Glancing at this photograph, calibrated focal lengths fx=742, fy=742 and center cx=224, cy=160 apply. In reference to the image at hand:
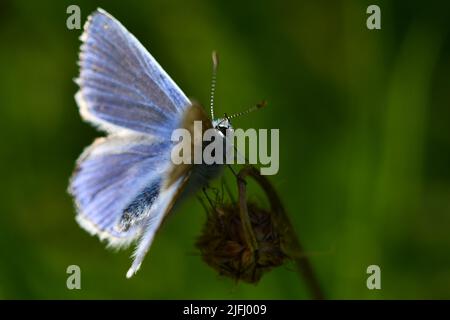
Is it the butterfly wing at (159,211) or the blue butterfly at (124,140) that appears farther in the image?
the blue butterfly at (124,140)

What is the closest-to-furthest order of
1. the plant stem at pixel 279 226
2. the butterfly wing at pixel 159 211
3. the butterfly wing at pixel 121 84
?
the butterfly wing at pixel 159 211 < the plant stem at pixel 279 226 < the butterfly wing at pixel 121 84

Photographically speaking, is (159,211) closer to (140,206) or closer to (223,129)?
(140,206)

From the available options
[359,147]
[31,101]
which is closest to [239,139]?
[359,147]

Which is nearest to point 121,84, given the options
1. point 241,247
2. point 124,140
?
point 124,140

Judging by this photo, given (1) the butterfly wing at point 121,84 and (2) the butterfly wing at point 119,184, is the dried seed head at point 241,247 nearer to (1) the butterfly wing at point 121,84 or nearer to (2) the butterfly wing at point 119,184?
(2) the butterfly wing at point 119,184

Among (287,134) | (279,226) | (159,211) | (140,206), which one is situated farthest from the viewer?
(287,134)

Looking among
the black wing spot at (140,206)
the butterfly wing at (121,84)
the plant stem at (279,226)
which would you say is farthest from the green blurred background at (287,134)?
the butterfly wing at (121,84)

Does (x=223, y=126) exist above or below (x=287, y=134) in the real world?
above
